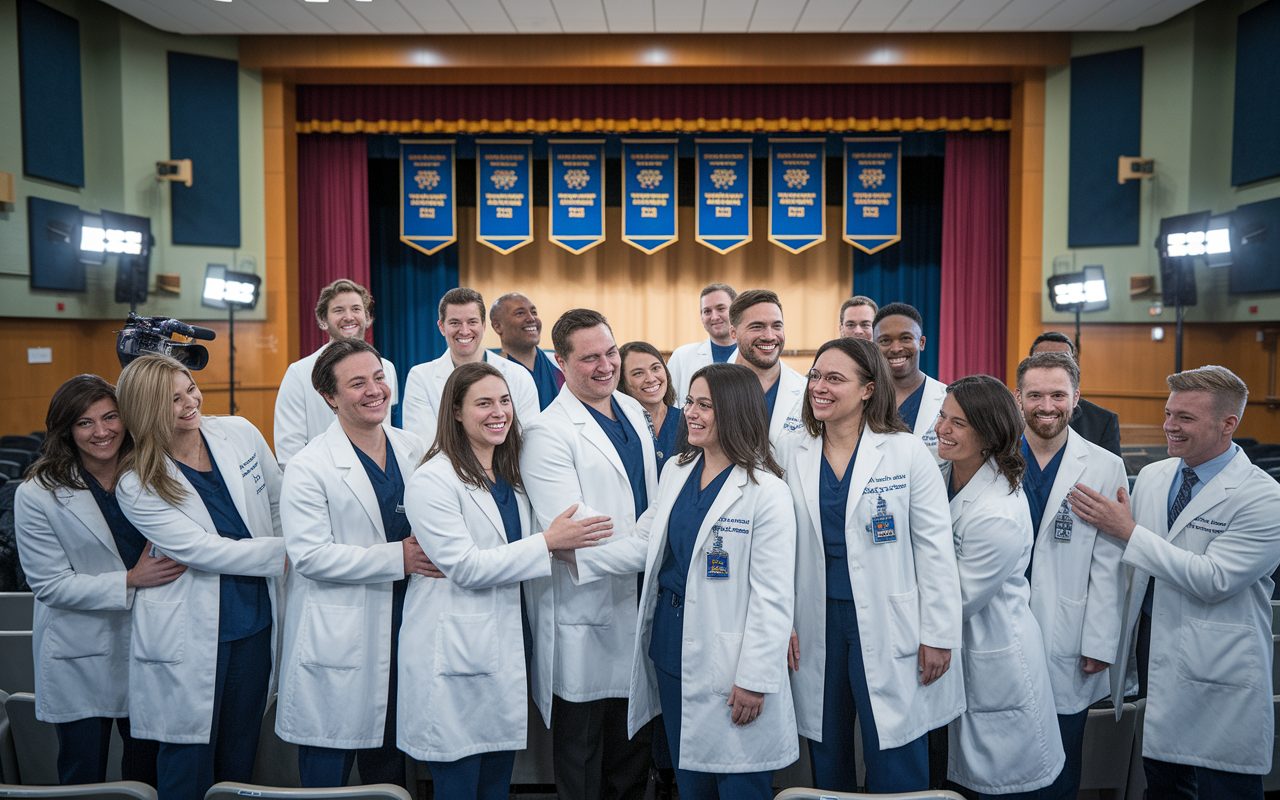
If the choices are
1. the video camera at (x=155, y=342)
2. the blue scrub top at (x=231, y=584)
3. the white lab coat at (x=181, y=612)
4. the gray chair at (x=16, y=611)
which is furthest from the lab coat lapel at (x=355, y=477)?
the gray chair at (x=16, y=611)

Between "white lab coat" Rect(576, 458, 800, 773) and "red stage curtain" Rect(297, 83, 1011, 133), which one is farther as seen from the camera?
"red stage curtain" Rect(297, 83, 1011, 133)

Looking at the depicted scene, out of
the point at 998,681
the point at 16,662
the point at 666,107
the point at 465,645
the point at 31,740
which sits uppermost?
the point at 666,107

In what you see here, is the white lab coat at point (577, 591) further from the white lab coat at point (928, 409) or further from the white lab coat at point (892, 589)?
the white lab coat at point (928, 409)

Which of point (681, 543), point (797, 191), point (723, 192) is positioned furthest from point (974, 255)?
point (681, 543)

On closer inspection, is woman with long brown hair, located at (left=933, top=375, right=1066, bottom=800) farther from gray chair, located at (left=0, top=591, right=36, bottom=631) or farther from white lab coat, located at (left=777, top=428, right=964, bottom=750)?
gray chair, located at (left=0, top=591, right=36, bottom=631)

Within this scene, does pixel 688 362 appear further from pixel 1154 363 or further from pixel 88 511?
pixel 1154 363

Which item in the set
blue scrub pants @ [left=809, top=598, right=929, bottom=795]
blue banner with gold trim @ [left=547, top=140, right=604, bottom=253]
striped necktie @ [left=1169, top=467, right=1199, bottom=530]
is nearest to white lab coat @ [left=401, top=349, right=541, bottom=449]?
blue scrub pants @ [left=809, top=598, right=929, bottom=795]

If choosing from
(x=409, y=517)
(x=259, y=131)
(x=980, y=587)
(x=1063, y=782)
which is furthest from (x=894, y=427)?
(x=259, y=131)

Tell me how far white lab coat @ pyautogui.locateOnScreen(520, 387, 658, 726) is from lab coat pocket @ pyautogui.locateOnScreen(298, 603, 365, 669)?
1.61 ft

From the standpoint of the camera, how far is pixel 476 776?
211cm

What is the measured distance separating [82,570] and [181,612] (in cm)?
33

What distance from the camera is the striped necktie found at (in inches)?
89.4

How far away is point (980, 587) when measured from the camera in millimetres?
2068

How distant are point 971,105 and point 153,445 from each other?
29.4 feet
